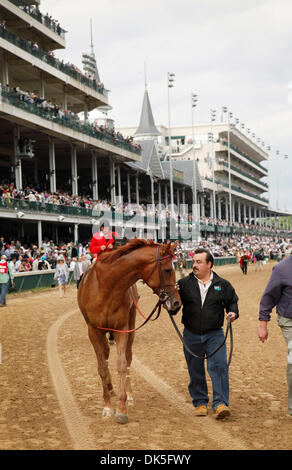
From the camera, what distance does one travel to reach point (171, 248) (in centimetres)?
664

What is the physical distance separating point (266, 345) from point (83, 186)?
40965 millimetres

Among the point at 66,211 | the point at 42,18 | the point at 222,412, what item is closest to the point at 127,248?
the point at 222,412

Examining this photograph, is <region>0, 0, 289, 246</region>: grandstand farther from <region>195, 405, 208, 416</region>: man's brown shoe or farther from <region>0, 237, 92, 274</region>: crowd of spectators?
<region>195, 405, 208, 416</region>: man's brown shoe

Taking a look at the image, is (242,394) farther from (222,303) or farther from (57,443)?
(57,443)

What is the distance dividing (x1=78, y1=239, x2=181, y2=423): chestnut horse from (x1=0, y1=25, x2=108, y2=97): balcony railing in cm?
2907

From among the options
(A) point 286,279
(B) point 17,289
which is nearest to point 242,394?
(A) point 286,279

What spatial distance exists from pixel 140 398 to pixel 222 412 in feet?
4.68

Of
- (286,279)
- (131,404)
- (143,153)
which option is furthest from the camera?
(143,153)

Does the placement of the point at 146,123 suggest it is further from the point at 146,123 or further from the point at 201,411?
the point at 201,411

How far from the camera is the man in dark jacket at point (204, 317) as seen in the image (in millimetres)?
6652

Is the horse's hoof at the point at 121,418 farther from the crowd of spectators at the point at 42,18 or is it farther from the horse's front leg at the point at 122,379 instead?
the crowd of spectators at the point at 42,18

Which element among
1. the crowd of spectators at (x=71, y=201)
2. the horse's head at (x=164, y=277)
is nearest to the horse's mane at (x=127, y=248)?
the horse's head at (x=164, y=277)

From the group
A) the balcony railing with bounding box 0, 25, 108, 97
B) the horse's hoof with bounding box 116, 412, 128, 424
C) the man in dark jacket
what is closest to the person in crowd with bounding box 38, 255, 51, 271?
the balcony railing with bounding box 0, 25, 108, 97

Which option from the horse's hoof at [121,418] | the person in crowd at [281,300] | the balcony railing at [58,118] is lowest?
the horse's hoof at [121,418]
